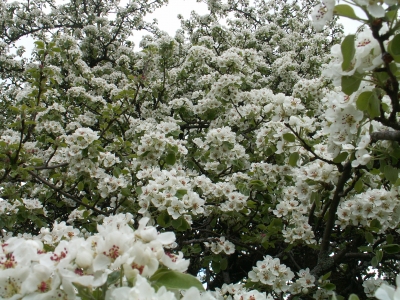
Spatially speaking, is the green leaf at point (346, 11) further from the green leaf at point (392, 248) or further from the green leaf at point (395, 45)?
the green leaf at point (392, 248)

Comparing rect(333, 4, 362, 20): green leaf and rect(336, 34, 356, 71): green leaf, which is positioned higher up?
rect(333, 4, 362, 20): green leaf

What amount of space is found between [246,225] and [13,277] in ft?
9.84

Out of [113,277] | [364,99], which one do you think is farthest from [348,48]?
[113,277]

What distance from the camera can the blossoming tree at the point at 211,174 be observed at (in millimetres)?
1264

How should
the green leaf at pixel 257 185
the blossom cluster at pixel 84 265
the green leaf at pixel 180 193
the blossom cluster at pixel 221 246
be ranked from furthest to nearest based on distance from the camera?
the blossom cluster at pixel 221 246 → the green leaf at pixel 257 185 → the green leaf at pixel 180 193 → the blossom cluster at pixel 84 265

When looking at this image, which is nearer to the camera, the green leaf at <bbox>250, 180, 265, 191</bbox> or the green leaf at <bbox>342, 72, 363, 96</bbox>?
the green leaf at <bbox>342, 72, 363, 96</bbox>

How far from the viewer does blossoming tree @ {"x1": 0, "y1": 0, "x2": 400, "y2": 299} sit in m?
1.26

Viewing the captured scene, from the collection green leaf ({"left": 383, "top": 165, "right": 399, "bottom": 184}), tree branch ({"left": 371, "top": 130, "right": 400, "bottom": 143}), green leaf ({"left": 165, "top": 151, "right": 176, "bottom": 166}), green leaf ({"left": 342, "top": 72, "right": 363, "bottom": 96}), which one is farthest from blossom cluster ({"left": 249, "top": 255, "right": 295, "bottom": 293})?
green leaf ({"left": 342, "top": 72, "right": 363, "bottom": 96})

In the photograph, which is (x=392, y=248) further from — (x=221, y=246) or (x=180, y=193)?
(x=180, y=193)

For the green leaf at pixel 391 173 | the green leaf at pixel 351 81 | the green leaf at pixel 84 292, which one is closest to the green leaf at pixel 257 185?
the green leaf at pixel 391 173

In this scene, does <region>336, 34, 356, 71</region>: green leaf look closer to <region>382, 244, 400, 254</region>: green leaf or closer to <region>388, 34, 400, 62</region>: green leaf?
<region>388, 34, 400, 62</region>: green leaf

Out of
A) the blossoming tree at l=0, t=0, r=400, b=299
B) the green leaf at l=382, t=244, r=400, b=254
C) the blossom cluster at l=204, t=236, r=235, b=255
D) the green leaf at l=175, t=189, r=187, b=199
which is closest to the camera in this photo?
the blossoming tree at l=0, t=0, r=400, b=299

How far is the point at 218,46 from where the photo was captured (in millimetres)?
7355

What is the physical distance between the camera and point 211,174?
4.34 metres
